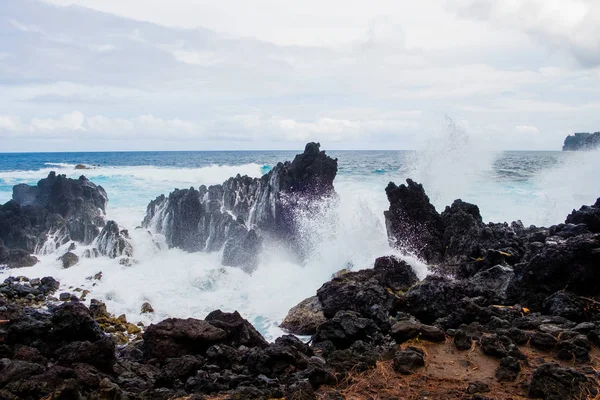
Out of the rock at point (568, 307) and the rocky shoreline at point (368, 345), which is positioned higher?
the rock at point (568, 307)

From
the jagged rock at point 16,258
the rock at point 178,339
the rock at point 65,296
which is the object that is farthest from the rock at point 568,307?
the jagged rock at point 16,258

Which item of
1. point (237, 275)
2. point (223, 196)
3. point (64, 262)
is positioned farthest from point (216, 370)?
point (223, 196)

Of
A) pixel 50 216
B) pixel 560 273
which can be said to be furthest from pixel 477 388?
pixel 50 216

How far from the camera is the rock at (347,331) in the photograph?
9078 mm

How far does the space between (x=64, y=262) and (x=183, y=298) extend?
762cm

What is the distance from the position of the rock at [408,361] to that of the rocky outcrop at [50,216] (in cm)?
1963

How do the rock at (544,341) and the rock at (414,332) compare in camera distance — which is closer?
the rock at (544,341)

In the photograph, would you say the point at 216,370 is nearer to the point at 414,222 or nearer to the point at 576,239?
the point at 576,239

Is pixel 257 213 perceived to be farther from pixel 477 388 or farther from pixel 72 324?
pixel 477 388

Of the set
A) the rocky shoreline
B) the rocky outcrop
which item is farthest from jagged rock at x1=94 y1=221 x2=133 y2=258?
the rocky shoreline

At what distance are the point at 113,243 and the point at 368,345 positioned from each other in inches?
698

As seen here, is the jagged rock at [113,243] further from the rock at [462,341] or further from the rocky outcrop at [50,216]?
the rock at [462,341]

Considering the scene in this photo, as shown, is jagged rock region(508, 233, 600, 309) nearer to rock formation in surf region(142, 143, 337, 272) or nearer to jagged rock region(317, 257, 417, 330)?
jagged rock region(317, 257, 417, 330)

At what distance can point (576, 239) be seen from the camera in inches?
414
